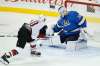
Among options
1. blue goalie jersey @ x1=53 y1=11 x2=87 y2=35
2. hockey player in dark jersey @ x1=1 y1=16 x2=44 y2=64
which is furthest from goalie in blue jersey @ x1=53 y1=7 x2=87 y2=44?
hockey player in dark jersey @ x1=1 y1=16 x2=44 y2=64

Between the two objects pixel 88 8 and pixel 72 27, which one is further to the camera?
pixel 88 8

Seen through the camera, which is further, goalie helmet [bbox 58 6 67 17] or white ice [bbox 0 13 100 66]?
goalie helmet [bbox 58 6 67 17]

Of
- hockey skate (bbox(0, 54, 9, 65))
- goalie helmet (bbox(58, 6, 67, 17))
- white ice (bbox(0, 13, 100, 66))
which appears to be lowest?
white ice (bbox(0, 13, 100, 66))

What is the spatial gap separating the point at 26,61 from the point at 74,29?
84 cm

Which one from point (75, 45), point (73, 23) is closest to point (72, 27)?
point (73, 23)

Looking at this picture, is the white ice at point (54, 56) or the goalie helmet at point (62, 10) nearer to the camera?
the white ice at point (54, 56)

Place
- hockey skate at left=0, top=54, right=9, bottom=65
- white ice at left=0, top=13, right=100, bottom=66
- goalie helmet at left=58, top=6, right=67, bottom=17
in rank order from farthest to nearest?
1. goalie helmet at left=58, top=6, right=67, bottom=17
2. white ice at left=0, top=13, right=100, bottom=66
3. hockey skate at left=0, top=54, right=9, bottom=65

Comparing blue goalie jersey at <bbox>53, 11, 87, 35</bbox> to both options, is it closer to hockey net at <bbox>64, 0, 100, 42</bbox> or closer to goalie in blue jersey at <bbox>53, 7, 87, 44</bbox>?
goalie in blue jersey at <bbox>53, 7, 87, 44</bbox>

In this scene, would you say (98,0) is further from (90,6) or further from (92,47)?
(92,47)

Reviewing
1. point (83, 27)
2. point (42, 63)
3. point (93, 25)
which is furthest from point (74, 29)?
point (93, 25)

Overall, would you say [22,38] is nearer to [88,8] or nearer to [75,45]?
[75,45]

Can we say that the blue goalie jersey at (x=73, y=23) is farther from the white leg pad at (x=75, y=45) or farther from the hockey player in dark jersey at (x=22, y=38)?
the hockey player in dark jersey at (x=22, y=38)

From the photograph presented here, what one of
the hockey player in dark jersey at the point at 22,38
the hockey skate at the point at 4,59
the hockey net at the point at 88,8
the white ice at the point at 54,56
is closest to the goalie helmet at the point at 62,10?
the white ice at the point at 54,56

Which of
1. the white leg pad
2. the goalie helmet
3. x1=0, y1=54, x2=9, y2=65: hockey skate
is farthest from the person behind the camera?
the goalie helmet
